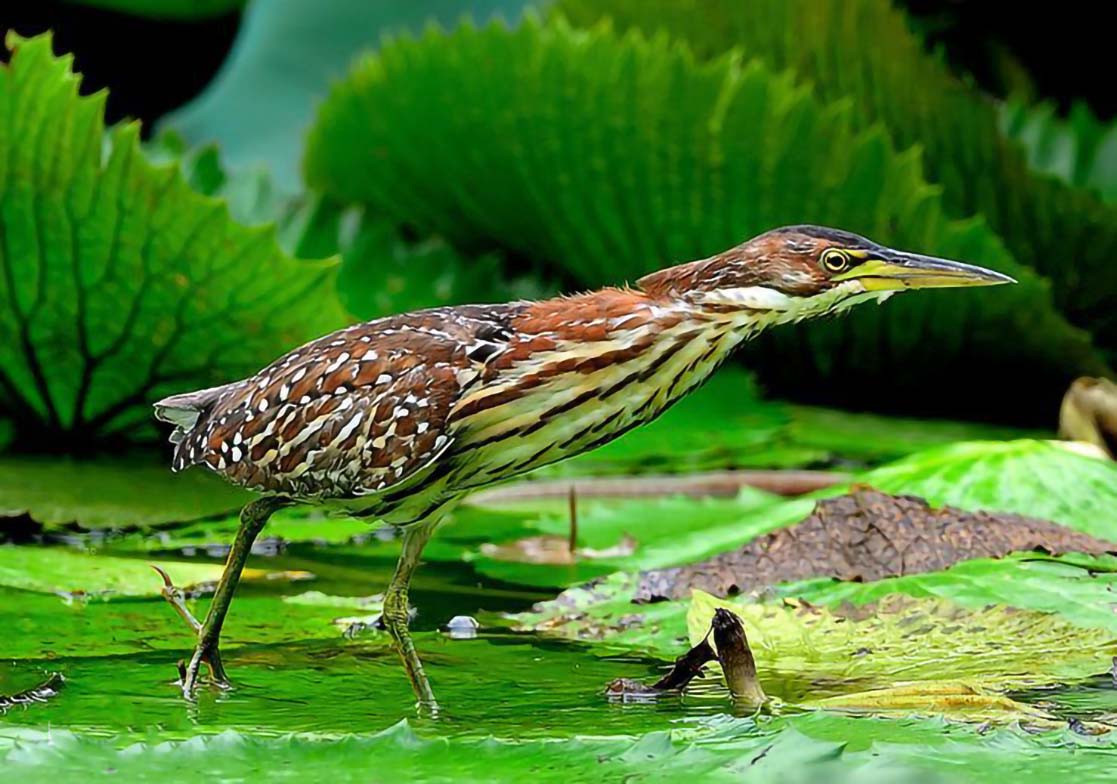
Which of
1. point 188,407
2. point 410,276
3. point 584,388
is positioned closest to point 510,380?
point 584,388

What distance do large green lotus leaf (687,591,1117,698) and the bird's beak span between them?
67cm

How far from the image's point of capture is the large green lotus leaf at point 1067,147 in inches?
244

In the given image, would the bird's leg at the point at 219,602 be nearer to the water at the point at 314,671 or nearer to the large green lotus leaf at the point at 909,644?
the water at the point at 314,671

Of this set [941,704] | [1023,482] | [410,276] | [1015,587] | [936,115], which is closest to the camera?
[941,704]

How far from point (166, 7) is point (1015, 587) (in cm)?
555

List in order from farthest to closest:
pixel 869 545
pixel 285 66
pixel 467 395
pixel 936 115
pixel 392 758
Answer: pixel 285 66
pixel 936 115
pixel 869 545
pixel 467 395
pixel 392 758

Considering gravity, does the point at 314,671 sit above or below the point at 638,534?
above

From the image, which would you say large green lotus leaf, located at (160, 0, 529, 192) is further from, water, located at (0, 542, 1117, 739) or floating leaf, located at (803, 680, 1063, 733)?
floating leaf, located at (803, 680, 1063, 733)

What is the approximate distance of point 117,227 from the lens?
15.4 feet

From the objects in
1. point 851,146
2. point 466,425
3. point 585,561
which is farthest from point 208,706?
point 851,146

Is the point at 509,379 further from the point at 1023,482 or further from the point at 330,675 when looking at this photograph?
the point at 1023,482

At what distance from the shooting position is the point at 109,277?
475 centimetres


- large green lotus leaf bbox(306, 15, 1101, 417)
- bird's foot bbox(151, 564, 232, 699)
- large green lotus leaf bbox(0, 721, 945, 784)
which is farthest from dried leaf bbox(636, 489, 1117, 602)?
large green lotus leaf bbox(306, 15, 1101, 417)

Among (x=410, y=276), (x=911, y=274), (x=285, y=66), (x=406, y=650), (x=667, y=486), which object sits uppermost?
(x=285, y=66)
